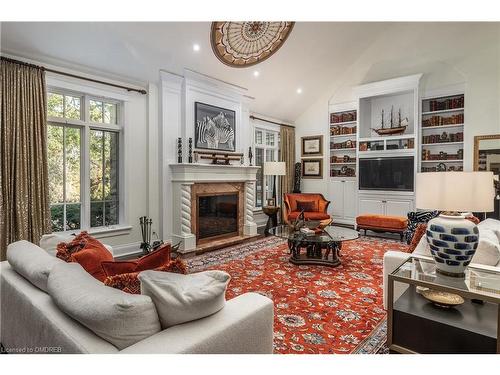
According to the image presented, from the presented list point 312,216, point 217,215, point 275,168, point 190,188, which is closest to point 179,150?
point 190,188

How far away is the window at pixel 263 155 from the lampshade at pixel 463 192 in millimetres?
4709

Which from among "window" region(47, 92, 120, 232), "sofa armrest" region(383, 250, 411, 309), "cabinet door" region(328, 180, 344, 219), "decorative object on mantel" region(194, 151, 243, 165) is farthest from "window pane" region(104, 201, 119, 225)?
"cabinet door" region(328, 180, 344, 219)

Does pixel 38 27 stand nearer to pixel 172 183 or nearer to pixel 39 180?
pixel 39 180

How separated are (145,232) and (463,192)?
3.78 meters

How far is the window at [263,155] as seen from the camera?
662 centimetres

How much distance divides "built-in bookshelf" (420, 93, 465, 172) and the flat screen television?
35 cm

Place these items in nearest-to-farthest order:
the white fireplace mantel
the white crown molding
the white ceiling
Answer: the white ceiling
the white fireplace mantel
the white crown molding

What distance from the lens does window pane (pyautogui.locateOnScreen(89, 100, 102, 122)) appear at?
13.4 ft

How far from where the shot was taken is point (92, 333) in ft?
3.87

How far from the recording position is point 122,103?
429cm

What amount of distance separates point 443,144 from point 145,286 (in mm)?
6077

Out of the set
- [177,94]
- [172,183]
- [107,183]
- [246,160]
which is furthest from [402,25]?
[107,183]

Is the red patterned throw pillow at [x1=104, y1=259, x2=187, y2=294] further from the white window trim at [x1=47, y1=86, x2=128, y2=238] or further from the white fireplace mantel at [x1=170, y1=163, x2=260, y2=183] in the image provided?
the white fireplace mantel at [x1=170, y1=163, x2=260, y2=183]

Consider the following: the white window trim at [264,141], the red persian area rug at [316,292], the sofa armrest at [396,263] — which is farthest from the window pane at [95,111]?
the sofa armrest at [396,263]
